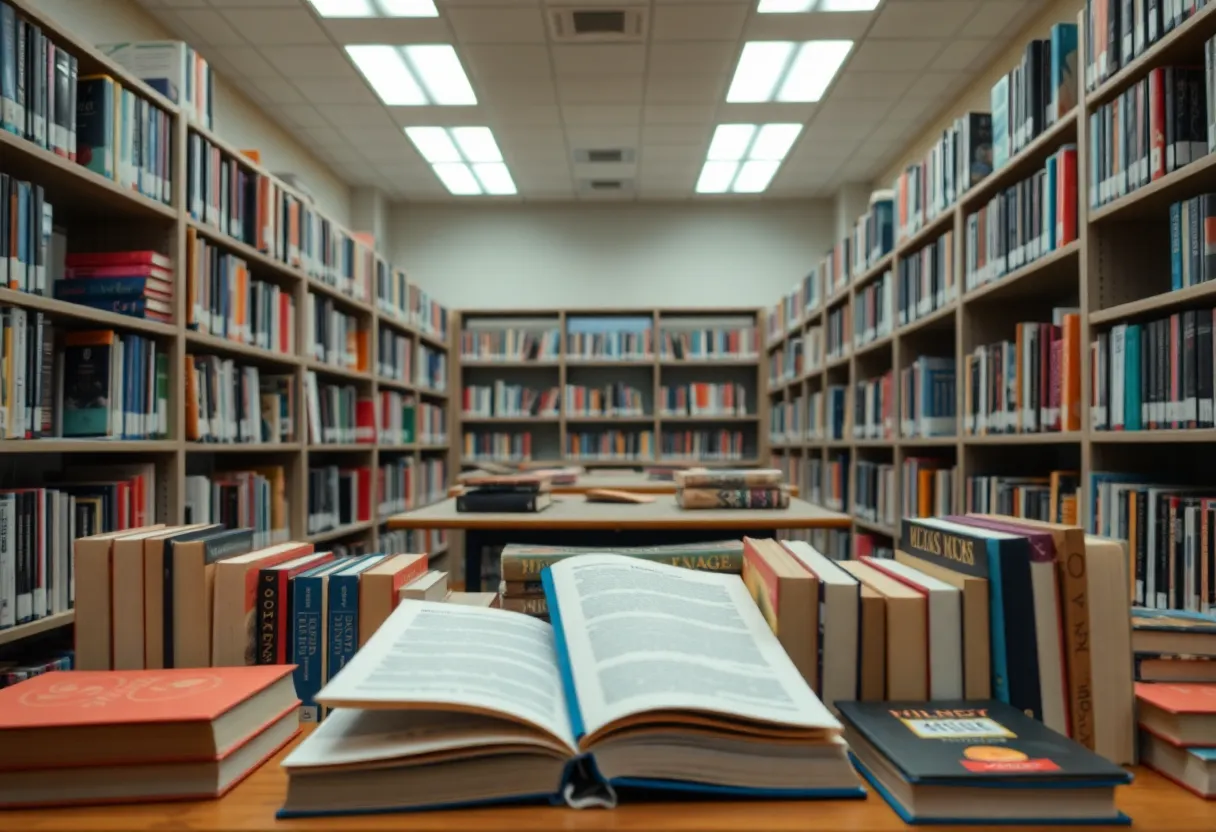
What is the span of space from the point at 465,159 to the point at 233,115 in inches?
60.7

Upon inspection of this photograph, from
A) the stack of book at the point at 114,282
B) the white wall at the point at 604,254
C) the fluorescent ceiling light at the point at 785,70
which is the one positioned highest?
the fluorescent ceiling light at the point at 785,70

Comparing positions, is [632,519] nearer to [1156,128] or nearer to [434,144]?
[1156,128]

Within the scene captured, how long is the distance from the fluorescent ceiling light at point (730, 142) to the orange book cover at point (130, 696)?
4.60m

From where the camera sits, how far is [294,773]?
59 cm

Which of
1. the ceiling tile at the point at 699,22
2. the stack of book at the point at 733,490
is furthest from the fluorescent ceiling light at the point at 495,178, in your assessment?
the stack of book at the point at 733,490

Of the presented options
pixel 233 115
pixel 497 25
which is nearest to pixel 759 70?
pixel 497 25

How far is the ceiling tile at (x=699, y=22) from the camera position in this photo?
137 inches

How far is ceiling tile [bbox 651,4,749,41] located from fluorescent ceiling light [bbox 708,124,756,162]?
108cm

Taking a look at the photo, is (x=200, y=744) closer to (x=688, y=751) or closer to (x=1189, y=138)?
(x=688, y=751)

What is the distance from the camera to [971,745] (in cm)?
63

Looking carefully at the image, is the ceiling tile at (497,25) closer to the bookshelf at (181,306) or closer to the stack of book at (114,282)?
the bookshelf at (181,306)

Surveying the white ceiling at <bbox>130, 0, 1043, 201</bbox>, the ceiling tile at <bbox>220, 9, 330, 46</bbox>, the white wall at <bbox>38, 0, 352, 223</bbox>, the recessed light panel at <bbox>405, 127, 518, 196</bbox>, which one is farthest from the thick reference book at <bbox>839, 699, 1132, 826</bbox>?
the recessed light panel at <bbox>405, 127, 518, 196</bbox>

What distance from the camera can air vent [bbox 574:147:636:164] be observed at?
16.9 ft

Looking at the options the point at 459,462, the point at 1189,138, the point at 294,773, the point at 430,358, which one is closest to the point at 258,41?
the point at 430,358
